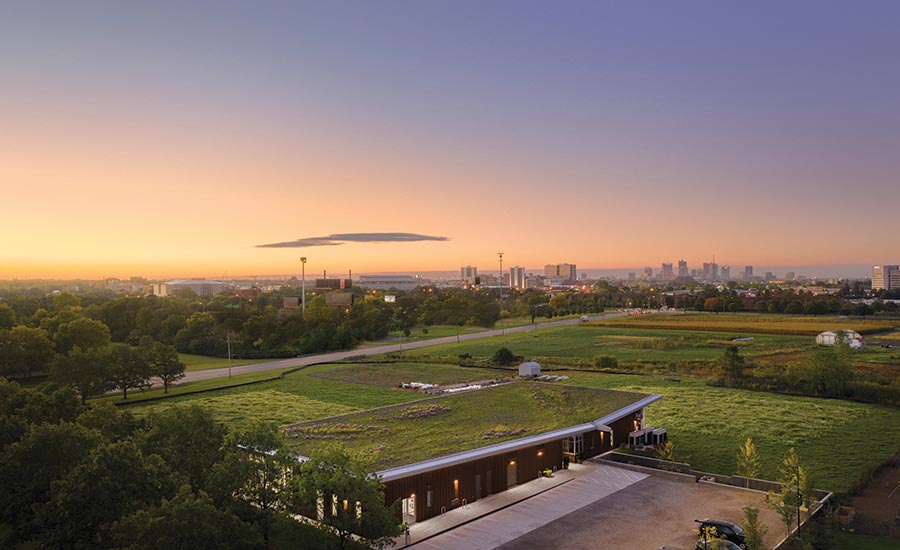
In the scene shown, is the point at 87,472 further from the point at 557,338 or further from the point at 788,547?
the point at 557,338

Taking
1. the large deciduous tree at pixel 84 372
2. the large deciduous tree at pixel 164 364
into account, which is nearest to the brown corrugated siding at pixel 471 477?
the large deciduous tree at pixel 84 372

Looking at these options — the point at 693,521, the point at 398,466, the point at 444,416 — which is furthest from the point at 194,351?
the point at 693,521

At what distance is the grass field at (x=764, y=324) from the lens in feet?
270

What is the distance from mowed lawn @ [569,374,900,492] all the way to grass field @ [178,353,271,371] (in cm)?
4054

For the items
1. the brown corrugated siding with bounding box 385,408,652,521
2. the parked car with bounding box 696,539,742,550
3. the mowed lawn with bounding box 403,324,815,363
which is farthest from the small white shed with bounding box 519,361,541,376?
the parked car with bounding box 696,539,742,550

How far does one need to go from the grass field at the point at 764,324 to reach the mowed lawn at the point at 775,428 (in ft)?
146

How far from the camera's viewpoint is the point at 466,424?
2727cm

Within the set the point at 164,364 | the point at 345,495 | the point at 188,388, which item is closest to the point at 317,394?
the point at 188,388

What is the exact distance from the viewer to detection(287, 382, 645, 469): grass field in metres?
23.6

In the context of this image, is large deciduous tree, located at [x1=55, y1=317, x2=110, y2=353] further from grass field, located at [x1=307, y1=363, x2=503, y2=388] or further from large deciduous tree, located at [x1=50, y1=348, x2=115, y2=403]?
grass field, located at [x1=307, y1=363, x2=503, y2=388]

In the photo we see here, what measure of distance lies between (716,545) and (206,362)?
59.5m

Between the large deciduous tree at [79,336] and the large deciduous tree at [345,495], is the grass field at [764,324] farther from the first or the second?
the large deciduous tree at [345,495]

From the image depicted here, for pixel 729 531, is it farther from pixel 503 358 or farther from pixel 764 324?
pixel 764 324

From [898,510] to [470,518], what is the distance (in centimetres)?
1646
